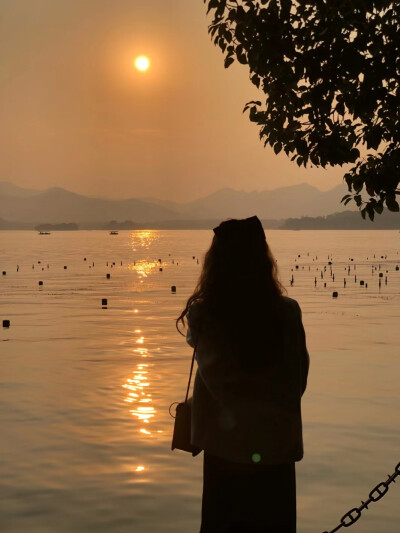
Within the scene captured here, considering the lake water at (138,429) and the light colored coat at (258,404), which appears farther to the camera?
the lake water at (138,429)

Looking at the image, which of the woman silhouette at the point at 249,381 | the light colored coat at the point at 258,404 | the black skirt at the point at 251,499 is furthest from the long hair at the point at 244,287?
the black skirt at the point at 251,499

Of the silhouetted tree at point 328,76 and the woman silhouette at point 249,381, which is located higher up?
the silhouetted tree at point 328,76

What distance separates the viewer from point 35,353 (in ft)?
96.5

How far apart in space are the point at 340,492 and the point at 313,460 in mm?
1806

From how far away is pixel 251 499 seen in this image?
5641 mm

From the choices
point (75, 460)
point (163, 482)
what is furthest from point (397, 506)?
point (75, 460)

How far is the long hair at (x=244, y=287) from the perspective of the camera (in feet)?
18.5

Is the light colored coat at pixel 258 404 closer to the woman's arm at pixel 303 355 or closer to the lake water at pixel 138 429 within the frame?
the woman's arm at pixel 303 355

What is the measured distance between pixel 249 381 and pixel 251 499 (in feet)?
2.45

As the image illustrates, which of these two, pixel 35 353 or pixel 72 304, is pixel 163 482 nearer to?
pixel 35 353

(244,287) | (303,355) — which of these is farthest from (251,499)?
(244,287)

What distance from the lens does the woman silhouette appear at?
5.65 m

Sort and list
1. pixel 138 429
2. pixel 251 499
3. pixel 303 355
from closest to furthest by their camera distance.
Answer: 1. pixel 251 499
2. pixel 303 355
3. pixel 138 429

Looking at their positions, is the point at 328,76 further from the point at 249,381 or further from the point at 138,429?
the point at 138,429
